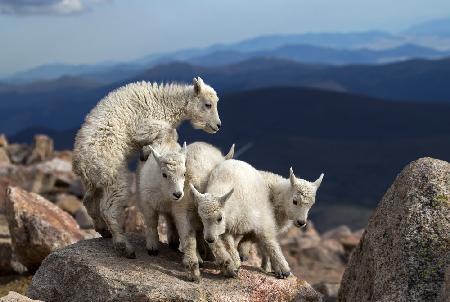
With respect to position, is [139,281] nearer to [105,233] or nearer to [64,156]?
[105,233]

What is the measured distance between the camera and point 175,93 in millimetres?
12672

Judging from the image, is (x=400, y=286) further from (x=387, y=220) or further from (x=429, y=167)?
(x=429, y=167)

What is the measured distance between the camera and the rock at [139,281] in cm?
1027

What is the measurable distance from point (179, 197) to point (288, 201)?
2.20 meters

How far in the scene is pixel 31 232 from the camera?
19.0 m

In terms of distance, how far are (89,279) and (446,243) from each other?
5692 millimetres

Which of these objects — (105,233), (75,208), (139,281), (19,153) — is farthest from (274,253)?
(19,153)

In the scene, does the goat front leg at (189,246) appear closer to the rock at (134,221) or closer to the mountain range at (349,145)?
the rock at (134,221)

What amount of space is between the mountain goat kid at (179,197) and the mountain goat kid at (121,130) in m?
0.48

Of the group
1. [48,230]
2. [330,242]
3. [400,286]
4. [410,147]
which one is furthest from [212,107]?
[410,147]

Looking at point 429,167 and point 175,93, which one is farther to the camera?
point 175,93

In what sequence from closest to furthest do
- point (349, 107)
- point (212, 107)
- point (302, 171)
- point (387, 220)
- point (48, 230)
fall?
point (387, 220)
point (212, 107)
point (48, 230)
point (302, 171)
point (349, 107)

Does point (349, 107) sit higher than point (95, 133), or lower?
lower

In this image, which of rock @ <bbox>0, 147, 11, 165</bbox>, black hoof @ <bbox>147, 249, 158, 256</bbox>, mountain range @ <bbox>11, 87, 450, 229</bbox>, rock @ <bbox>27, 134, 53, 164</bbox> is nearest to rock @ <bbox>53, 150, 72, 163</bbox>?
rock @ <bbox>27, 134, 53, 164</bbox>
